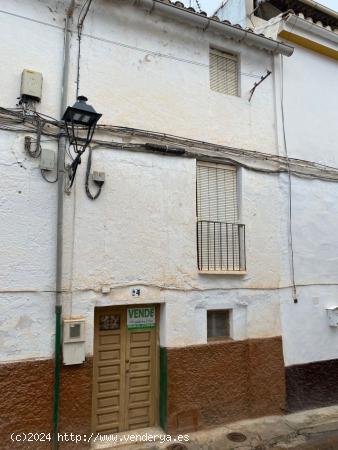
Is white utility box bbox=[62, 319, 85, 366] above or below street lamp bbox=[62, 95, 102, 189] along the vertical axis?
below

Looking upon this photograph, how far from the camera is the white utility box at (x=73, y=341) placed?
509cm

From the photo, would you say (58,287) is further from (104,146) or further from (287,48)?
(287,48)

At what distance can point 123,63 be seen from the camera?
239 inches

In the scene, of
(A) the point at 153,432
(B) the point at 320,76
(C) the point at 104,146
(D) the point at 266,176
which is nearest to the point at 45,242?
(C) the point at 104,146

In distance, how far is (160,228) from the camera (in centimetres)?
600

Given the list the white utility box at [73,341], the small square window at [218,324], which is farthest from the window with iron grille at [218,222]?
the white utility box at [73,341]

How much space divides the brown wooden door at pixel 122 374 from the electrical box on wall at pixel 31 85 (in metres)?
3.15

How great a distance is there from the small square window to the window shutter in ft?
5.18

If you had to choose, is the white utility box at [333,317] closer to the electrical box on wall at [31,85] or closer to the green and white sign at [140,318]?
the green and white sign at [140,318]

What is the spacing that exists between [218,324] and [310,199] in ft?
10.0

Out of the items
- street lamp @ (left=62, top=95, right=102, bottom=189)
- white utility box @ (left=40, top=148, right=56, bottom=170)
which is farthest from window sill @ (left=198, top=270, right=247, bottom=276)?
white utility box @ (left=40, top=148, right=56, bottom=170)

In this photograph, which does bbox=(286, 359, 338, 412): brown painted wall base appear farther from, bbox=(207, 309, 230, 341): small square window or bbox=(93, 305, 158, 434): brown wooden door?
bbox=(93, 305, 158, 434): brown wooden door

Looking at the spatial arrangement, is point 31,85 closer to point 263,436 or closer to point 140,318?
point 140,318

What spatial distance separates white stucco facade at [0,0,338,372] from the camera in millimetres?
5137
